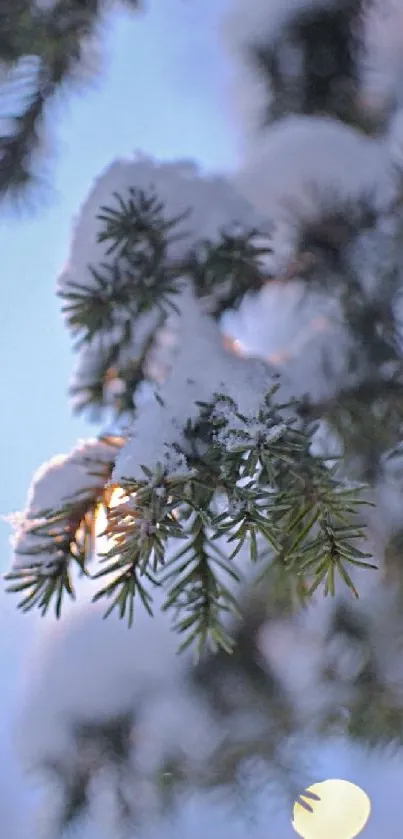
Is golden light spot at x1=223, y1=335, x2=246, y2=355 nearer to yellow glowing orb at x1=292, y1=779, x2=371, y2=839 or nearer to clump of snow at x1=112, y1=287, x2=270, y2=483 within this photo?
clump of snow at x1=112, y1=287, x2=270, y2=483

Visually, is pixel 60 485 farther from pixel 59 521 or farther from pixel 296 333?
pixel 296 333

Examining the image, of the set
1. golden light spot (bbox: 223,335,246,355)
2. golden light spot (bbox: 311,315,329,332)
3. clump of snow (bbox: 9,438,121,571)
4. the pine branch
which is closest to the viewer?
the pine branch

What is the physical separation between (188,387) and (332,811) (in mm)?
849

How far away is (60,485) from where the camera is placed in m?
0.54

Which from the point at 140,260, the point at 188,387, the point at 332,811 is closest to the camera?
the point at 188,387

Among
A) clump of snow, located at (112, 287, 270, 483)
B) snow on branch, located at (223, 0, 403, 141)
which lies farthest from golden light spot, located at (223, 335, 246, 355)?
snow on branch, located at (223, 0, 403, 141)

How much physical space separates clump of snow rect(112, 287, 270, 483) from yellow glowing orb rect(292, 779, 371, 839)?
2.36 ft

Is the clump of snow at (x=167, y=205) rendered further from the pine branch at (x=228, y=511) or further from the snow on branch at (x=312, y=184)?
the pine branch at (x=228, y=511)

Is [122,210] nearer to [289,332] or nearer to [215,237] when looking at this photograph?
[215,237]

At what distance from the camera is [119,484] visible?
427mm

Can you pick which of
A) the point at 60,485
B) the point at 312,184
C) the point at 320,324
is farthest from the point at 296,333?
the point at 60,485

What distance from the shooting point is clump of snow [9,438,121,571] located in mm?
492

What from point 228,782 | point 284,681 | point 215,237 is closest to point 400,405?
point 215,237

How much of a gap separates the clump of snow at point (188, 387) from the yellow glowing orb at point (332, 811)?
72cm
